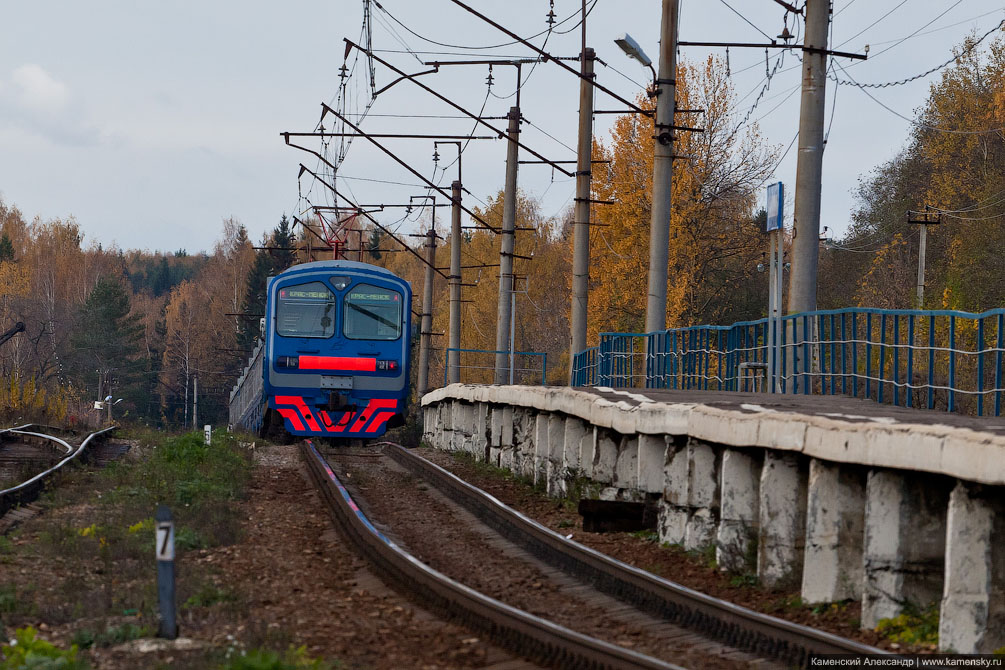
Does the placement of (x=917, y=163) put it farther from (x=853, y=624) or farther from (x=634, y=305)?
(x=853, y=624)

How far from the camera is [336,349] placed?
23297 millimetres

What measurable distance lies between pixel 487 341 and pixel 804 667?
202 feet

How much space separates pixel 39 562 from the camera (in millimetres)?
10016

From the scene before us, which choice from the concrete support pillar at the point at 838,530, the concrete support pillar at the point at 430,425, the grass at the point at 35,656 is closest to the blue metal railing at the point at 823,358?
the concrete support pillar at the point at 838,530

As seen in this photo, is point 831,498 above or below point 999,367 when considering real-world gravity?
below

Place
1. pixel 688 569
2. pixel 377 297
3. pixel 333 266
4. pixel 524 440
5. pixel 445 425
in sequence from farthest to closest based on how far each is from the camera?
pixel 445 425 → pixel 377 297 → pixel 333 266 → pixel 524 440 → pixel 688 569

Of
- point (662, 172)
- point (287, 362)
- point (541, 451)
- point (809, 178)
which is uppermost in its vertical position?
point (662, 172)

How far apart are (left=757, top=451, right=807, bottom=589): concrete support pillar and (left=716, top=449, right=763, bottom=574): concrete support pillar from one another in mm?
604

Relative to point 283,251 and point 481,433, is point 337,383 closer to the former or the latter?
point 481,433

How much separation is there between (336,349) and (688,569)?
47.3 ft

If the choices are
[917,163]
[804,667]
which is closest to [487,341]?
[917,163]

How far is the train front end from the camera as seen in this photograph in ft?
75.8

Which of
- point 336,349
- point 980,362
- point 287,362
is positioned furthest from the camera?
point 336,349

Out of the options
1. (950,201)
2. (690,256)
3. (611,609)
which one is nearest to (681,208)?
(690,256)
